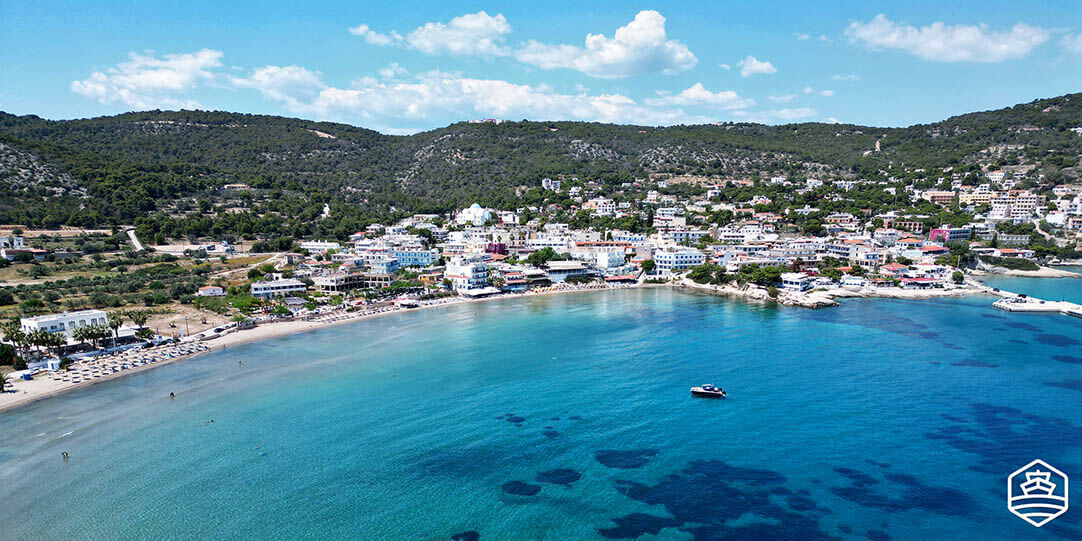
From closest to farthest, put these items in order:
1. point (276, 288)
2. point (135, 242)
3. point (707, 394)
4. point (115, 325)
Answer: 1. point (707, 394)
2. point (115, 325)
3. point (276, 288)
4. point (135, 242)

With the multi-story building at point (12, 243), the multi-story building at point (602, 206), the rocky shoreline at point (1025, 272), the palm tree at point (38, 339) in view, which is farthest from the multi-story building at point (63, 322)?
the rocky shoreline at point (1025, 272)

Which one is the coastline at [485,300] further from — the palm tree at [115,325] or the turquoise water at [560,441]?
the palm tree at [115,325]

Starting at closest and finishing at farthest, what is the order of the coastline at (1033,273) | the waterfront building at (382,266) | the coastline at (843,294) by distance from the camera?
the coastline at (843,294)
the waterfront building at (382,266)
the coastline at (1033,273)

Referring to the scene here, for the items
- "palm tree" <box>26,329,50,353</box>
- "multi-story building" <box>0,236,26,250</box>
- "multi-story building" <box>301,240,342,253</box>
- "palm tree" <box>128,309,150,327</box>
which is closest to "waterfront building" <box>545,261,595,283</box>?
"multi-story building" <box>301,240,342,253</box>

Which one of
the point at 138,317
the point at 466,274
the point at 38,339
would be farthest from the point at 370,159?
the point at 38,339

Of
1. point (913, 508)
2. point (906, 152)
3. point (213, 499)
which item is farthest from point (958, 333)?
point (906, 152)

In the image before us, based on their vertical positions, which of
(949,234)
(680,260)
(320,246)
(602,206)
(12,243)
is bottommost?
(680,260)

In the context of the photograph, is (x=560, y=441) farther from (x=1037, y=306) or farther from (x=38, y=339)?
(x=1037, y=306)
